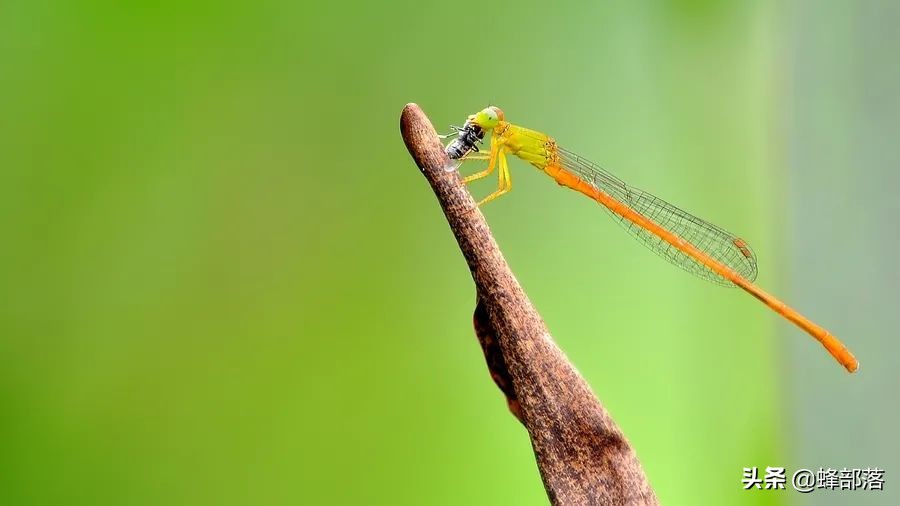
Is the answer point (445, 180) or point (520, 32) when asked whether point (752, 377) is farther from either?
point (445, 180)

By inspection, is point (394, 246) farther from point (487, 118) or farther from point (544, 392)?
point (544, 392)

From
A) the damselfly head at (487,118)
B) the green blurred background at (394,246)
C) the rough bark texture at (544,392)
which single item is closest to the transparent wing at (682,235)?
the green blurred background at (394,246)

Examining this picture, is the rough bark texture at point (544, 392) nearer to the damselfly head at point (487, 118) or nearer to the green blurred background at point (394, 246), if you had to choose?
the damselfly head at point (487, 118)

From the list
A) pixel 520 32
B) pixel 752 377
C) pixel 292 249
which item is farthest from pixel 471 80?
pixel 752 377

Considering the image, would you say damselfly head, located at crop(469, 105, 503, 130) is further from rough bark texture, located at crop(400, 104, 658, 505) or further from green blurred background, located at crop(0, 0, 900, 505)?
rough bark texture, located at crop(400, 104, 658, 505)

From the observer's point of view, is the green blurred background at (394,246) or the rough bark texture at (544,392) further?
the green blurred background at (394,246)

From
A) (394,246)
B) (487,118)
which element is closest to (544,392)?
(487,118)
